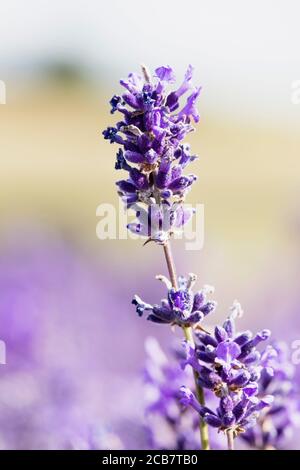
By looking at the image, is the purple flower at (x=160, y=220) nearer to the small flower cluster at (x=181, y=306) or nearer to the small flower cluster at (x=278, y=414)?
the small flower cluster at (x=181, y=306)

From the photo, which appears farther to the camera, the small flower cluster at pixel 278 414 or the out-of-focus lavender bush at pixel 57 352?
the out-of-focus lavender bush at pixel 57 352

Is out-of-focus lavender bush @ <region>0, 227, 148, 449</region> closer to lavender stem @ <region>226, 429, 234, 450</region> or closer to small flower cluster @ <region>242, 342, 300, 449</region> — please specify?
small flower cluster @ <region>242, 342, 300, 449</region>

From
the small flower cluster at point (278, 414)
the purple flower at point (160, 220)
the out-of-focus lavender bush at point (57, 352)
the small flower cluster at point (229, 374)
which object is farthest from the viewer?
the out-of-focus lavender bush at point (57, 352)

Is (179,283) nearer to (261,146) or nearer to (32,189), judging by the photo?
(32,189)

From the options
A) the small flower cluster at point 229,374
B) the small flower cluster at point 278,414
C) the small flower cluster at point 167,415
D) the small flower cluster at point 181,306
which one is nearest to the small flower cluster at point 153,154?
the small flower cluster at point 181,306

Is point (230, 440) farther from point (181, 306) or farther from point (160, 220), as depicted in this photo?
point (160, 220)

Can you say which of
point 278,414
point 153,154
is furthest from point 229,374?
point 278,414

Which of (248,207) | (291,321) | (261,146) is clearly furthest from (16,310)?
(261,146)

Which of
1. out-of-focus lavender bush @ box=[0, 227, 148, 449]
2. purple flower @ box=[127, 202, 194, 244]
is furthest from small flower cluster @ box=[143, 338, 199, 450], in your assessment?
purple flower @ box=[127, 202, 194, 244]
